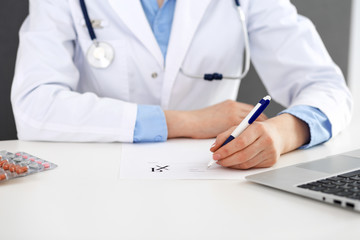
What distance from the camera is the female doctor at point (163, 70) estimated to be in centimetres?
98

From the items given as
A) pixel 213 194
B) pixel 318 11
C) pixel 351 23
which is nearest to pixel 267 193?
pixel 213 194

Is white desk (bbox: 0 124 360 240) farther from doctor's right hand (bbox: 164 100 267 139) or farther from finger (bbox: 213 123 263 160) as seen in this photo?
doctor's right hand (bbox: 164 100 267 139)

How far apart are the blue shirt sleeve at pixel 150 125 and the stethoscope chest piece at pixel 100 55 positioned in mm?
227

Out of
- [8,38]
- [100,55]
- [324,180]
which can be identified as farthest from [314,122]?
[8,38]

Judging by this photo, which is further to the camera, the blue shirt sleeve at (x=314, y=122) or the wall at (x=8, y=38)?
the wall at (x=8, y=38)

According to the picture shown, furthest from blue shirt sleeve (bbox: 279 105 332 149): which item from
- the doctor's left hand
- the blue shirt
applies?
the doctor's left hand

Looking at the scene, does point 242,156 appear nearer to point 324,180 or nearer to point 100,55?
point 324,180

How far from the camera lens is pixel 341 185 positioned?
0.57m

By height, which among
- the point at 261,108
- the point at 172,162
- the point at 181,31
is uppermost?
the point at 181,31

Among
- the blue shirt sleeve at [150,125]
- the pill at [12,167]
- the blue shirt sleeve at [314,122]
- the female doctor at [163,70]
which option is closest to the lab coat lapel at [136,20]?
the female doctor at [163,70]

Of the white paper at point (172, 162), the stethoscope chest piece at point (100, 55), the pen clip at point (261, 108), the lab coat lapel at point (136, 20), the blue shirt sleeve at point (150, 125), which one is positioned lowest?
the white paper at point (172, 162)

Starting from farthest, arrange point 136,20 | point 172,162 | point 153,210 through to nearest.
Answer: point 136,20, point 172,162, point 153,210

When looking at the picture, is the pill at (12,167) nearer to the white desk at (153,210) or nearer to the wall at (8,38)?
the white desk at (153,210)

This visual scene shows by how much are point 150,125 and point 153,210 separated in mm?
430
